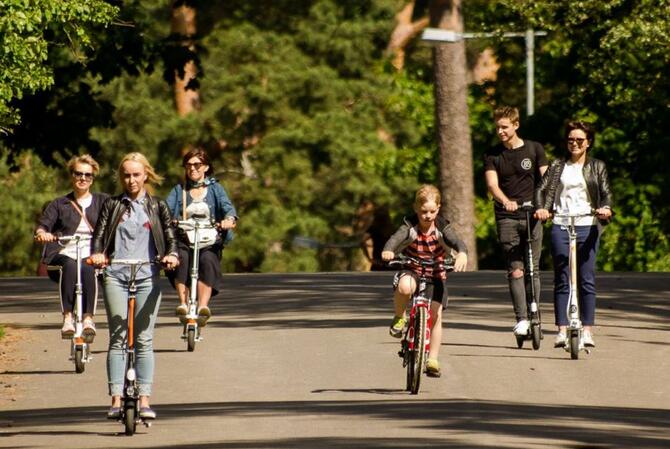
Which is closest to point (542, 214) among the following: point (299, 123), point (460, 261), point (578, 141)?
point (578, 141)

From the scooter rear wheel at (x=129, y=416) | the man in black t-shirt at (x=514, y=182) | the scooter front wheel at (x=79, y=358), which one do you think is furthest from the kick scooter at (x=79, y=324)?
the scooter rear wheel at (x=129, y=416)

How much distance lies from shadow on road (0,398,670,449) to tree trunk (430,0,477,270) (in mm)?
23883

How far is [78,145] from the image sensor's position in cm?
3466

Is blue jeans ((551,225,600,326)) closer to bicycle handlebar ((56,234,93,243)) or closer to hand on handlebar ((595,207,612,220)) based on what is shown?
hand on handlebar ((595,207,612,220))

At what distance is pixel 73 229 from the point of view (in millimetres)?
15703

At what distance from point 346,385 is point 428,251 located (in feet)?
3.72

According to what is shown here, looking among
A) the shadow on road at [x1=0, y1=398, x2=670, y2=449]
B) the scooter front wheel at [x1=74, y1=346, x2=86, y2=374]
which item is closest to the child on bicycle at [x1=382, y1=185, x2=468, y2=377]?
the shadow on road at [x1=0, y1=398, x2=670, y2=449]

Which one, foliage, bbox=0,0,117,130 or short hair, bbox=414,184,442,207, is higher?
foliage, bbox=0,0,117,130

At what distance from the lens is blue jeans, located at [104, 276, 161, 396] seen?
1234cm

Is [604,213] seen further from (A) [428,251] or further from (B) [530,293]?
(A) [428,251]

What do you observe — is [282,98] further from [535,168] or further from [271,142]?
[535,168]

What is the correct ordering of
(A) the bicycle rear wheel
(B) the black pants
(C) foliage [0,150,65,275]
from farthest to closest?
(C) foliage [0,150,65,275] → (B) the black pants → (A) the bicycle rear wheel

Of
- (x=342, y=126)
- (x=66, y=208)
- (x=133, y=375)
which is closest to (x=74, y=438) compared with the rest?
(x=133, y=375)

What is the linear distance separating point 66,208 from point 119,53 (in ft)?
57.5
